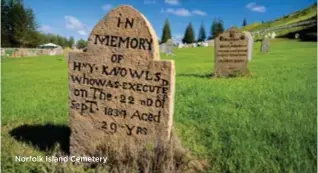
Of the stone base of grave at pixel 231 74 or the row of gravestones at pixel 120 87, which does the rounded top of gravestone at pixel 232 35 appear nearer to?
the stone base of grave at pixel 231 74

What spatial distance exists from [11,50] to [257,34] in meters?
47.4

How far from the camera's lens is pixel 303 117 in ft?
20.4

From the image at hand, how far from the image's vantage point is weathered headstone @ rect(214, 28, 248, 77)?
13535mm

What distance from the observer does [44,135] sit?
5875 millimetres

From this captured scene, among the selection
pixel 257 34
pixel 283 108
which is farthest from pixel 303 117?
pixel 257 34

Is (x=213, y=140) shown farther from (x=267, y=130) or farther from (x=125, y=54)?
(x=125, y=54)

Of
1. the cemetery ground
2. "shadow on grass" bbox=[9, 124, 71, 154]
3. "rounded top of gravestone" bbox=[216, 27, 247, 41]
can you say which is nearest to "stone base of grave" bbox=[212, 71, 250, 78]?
"rounded top of gravestone" bbox=[216, 27, 247, 41]

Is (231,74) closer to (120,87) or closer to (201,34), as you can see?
(120,87)

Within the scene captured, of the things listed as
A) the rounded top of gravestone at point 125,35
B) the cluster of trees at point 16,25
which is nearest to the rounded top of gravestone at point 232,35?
the rounded top of gravestone at point 125,35

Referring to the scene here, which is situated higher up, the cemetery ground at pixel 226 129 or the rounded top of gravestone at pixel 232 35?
→ the rounded top of gravestone at pixel 232 35

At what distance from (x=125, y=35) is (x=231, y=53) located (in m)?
9.43

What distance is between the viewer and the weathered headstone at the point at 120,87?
15.0 feet

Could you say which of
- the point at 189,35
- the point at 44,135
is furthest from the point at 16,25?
the point at 44,135

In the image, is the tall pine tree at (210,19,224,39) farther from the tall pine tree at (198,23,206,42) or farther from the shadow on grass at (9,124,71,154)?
the shadow on grass at (9,124,71,154)
